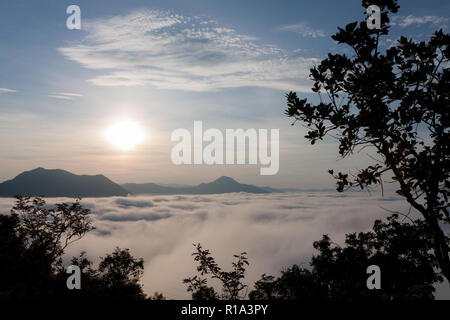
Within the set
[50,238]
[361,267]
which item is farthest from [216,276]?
[50,238]

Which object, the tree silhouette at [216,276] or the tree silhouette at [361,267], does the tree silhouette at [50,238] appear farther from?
the tree silhouette at [361,267]

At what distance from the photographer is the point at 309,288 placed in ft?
65.7

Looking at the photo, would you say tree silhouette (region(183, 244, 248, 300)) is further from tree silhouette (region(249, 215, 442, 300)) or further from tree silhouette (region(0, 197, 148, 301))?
tree silhouette (region(0, 197, 148, 301))

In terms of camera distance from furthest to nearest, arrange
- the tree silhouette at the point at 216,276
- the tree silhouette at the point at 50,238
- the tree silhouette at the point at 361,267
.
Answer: the tree silhouette at the point at 50,238 < the tree silhouette at the point at 361,267 < the tree silhouette at the point at 216,276

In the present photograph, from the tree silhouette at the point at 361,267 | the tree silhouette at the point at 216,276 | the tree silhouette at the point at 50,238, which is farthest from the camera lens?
the tree silhouette at the point at 50,238

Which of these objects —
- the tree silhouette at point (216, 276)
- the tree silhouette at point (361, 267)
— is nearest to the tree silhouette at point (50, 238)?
the tree silhouette at point (216, 276)

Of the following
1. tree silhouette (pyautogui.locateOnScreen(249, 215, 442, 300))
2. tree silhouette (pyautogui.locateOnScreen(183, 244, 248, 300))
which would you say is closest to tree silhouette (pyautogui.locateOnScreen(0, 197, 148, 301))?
tree silhouette (pyautogui.locateOnScreen(183, 244, 248, 300))

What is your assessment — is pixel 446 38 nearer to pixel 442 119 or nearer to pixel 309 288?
pixel 442 119

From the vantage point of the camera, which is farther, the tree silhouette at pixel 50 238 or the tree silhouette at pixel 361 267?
the tree silhouette at pixel 50 238

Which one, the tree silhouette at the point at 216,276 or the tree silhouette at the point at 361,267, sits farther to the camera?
the tree silhouette at the point at 361,267

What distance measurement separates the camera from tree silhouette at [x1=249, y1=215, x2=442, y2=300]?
18797 millimetres

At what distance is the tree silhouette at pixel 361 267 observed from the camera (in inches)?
740

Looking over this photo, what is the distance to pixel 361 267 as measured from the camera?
21781mm
